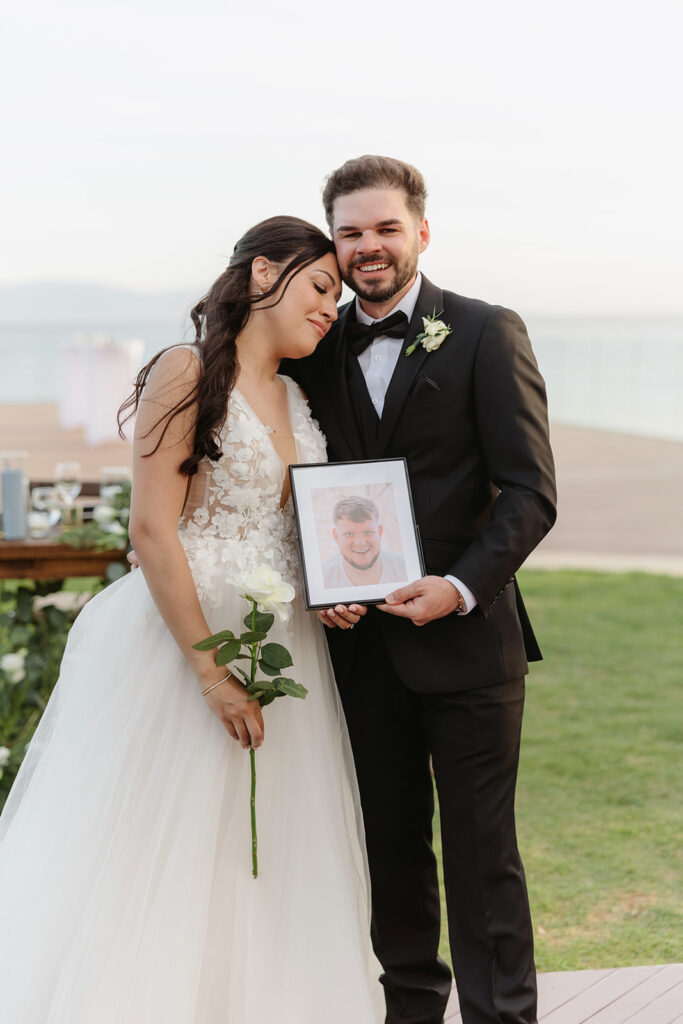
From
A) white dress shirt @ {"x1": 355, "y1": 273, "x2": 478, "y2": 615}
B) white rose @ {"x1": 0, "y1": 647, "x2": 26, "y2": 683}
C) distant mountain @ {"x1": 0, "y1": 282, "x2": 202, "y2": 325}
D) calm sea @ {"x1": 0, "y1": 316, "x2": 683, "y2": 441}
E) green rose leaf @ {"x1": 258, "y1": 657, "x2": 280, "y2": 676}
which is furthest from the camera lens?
distant mountain @ {"x1": 0, "y1": 282, "x2": 202, "y2": 325}

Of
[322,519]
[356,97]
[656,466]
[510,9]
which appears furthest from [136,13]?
[322,519]

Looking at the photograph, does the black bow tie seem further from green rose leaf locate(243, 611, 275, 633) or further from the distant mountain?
the distant mountain

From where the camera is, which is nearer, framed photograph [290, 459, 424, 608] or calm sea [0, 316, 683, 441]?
framed photograph [290, 459, 424, 608]

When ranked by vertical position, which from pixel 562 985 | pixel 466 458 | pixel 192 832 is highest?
pixel 466 458

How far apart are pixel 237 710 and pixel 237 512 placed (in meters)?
0.49

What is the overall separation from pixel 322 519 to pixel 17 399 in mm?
30012

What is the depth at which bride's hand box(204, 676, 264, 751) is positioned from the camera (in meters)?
2.54

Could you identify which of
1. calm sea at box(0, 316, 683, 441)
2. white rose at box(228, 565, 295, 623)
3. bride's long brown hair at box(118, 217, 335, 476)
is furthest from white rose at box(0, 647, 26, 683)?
calm sea at box(0, 316, 683, 441)

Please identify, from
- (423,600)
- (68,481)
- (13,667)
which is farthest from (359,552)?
(68,481)

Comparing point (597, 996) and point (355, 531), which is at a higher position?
point (355, 531)

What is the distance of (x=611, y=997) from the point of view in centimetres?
309

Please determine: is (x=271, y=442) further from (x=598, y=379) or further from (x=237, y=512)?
(x=598, y=379)

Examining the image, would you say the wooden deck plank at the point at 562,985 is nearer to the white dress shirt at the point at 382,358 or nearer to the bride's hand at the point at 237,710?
the bride's hand at the point at 237,710

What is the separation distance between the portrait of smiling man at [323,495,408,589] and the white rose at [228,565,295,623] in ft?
0.52
